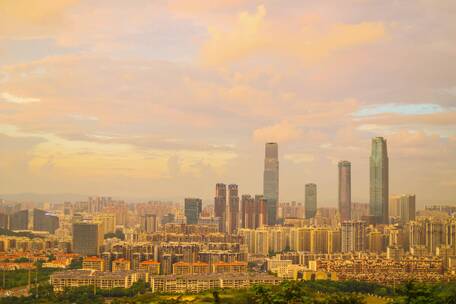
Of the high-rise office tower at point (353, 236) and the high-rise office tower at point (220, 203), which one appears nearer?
the high-rise office tower at point (353, 236)

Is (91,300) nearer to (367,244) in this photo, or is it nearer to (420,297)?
(420,297)

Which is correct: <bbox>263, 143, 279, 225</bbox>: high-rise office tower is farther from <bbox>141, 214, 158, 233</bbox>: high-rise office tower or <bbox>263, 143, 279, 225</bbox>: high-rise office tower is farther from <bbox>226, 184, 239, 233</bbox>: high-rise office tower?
<bbox>141, 214, 158, 233</bbox>: high-rise office tower

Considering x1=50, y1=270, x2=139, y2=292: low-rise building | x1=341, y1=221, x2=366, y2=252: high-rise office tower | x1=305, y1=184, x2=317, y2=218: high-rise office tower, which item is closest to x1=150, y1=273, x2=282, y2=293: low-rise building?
x1=50, y1=270, x2=139, y2=292: low-rise building

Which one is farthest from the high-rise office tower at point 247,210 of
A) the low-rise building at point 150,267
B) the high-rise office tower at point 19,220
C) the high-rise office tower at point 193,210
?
the low-rise building at point 150,267

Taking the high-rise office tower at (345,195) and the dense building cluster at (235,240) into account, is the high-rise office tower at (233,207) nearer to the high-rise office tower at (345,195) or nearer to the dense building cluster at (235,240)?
the dense building cluster at (235,240)

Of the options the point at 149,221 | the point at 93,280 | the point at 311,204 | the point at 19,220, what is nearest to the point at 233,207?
the point at 311,204

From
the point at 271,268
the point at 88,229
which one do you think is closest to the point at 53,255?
the point at 88,229
